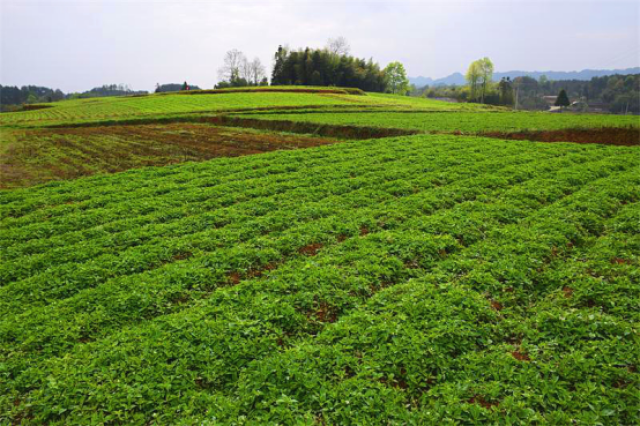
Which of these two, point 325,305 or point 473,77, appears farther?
point 473,77

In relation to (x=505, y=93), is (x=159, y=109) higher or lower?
lower

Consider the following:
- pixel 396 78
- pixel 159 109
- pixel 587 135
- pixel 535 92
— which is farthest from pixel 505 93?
pixel 159 109

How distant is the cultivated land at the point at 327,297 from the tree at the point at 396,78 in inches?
5312

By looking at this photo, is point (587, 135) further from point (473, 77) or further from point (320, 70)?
point (473, 77)

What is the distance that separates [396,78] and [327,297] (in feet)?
491

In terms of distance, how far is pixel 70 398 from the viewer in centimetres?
654

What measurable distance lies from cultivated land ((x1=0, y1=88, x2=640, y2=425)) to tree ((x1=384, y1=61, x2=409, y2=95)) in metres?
135

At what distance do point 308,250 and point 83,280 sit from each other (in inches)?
251

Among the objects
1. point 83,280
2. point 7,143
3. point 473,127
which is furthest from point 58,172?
point 473,127

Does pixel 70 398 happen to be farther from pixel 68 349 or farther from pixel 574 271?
pixel 574 271

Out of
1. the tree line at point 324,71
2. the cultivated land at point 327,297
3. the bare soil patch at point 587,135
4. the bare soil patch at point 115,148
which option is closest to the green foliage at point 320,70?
the tree line at point 324,71

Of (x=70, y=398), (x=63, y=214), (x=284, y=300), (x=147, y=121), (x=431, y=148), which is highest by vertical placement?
(x=147, y=121)

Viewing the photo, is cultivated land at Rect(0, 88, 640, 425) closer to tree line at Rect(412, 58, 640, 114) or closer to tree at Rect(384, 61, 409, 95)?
tree line at Rect(412, 58, 640, 114)

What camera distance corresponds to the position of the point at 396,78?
14500 cm
